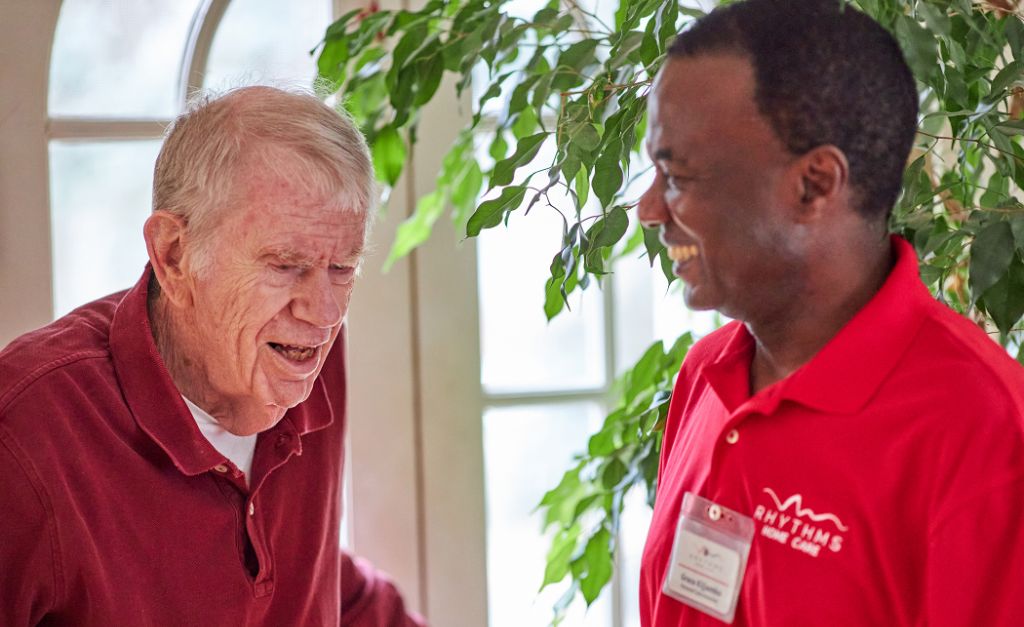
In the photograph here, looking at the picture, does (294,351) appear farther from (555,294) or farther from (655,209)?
(655,209)

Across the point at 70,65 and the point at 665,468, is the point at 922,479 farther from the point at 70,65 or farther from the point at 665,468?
the point at 70,65

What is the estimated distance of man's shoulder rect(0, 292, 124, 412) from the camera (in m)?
1.20

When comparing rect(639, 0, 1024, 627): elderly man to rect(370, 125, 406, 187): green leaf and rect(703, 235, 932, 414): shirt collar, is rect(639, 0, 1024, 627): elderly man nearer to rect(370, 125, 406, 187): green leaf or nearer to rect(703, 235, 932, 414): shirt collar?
rect(703, 235, 932, 414): shirt collar

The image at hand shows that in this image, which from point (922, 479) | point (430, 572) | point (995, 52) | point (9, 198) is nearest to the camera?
point (922, 479)

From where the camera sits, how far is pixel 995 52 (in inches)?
49.0

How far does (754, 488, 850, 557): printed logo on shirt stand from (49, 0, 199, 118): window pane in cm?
141

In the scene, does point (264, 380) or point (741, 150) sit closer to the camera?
point (741, 150)

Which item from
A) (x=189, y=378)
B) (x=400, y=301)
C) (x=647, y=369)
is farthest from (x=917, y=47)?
(x=400, y=301)

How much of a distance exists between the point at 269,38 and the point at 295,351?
83cm

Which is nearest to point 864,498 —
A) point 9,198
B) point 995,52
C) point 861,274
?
point 861,274

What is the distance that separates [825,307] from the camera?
88 centimetres

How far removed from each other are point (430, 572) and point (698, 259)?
4.47 ft

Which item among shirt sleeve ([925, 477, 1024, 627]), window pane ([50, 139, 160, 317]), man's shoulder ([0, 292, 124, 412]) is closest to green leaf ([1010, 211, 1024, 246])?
shirt sleeve ([925, 477, 1024, 627])

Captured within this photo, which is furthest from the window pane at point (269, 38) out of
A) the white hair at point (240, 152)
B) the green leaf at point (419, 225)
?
the white hair at point (240, 152)
